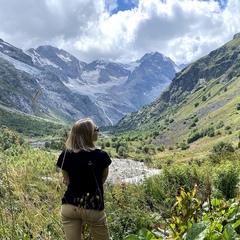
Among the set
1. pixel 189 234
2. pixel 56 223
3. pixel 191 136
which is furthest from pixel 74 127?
pixel 191 136

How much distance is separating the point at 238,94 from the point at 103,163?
160 metres

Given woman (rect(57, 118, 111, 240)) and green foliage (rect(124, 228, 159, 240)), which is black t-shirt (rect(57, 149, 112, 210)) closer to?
woman (rect(57, 118, 111, 240))

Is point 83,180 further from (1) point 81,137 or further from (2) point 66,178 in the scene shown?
(1) point 81,137

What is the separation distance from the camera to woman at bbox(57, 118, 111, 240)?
3.89 metres

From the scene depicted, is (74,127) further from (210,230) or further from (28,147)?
(210,230)

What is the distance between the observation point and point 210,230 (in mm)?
2377

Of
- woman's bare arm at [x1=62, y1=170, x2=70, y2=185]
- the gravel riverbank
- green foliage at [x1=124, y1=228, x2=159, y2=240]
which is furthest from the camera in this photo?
the gravel riverbank

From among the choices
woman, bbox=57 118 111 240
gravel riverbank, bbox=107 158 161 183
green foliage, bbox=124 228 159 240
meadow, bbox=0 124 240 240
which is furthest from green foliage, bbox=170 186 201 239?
gravel riverbank, bbox=107 158 161 183

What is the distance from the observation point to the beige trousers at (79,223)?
3854 mm

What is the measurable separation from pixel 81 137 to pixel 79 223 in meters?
1.14

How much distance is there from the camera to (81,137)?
173 inches

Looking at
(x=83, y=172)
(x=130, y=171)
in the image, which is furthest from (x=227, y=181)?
(x=83, y=172)

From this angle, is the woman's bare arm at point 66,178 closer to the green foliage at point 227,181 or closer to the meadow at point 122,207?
the meadow at point 122,207

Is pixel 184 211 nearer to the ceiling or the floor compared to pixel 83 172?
nearer to the floor
